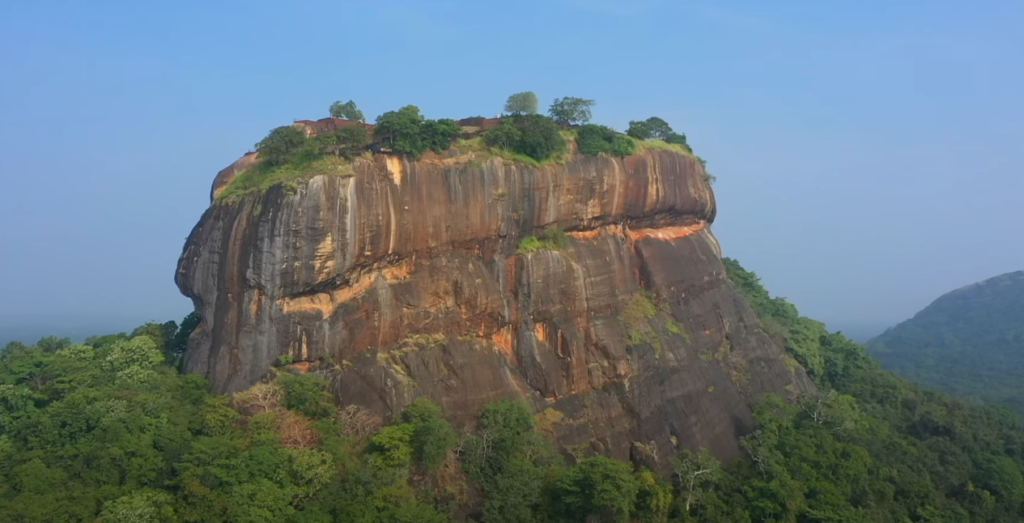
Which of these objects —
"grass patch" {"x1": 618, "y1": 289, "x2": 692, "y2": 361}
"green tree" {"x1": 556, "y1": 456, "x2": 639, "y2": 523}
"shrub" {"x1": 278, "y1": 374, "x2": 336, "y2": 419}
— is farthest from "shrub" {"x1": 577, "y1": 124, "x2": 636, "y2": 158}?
"shrub" {"x1": 278, "y1": 374, "x2": 336, "y2": 419}

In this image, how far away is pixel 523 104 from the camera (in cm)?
2397

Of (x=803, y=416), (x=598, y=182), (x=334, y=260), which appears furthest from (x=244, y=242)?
(x=803, y=416)

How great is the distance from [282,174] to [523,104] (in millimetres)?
9130

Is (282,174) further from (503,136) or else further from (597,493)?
(597,493)

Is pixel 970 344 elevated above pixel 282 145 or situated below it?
below

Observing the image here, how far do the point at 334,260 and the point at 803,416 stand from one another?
17.1 m

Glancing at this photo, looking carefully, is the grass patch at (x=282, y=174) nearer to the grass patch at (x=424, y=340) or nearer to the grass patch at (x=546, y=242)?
the grass patch at (x=424, y=340)

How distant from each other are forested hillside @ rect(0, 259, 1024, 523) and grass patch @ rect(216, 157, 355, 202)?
5.19 metres

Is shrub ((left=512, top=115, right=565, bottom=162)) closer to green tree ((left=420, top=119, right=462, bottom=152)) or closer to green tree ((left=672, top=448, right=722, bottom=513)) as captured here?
green tree ((left=420, top=119, right=462, bottom=152))

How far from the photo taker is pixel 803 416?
78.3 feet

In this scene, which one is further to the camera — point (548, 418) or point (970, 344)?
point (970, 344)

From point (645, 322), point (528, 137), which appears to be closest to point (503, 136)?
point (528, 137)

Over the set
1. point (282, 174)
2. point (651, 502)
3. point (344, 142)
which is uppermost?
point (344, 142)

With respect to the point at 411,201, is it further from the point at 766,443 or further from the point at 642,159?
the point at 766,443
